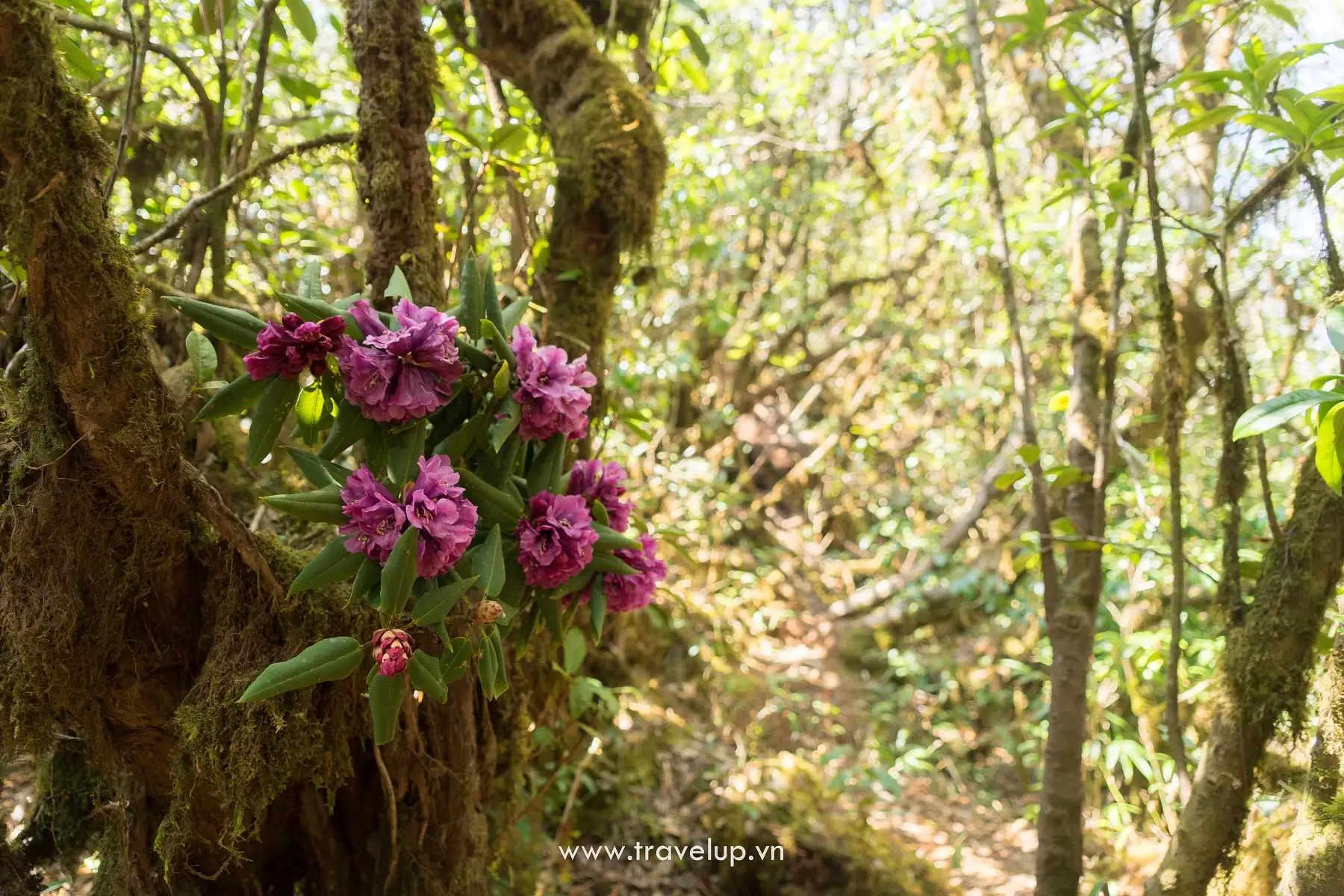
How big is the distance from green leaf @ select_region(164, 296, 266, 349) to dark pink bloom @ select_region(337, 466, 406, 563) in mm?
248

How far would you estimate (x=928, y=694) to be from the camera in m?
4.04

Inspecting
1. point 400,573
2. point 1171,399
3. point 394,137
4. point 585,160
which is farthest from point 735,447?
point 400,573

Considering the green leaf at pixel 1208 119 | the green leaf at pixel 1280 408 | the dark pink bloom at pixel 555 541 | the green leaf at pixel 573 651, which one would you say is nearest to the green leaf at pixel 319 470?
the dark pink bloom at pixel 555 541

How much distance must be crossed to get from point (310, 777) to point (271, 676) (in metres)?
0.35

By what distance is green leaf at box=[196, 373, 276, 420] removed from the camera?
3.25 feet

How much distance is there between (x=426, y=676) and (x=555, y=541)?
9.9 inches

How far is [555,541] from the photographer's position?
1120 millimetres

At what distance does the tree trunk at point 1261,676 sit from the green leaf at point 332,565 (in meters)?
1.45

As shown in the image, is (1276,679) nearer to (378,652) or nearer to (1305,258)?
(1305,258)

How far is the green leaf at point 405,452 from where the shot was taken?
3.39 ft

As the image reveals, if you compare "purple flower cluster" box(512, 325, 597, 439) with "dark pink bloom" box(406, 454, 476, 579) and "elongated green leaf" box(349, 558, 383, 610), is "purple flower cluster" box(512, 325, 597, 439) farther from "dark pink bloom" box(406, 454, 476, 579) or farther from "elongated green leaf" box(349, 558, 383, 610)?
"elongated green leaf" box(349, 558, 383, 610)

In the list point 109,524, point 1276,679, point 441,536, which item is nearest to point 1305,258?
point 1276,679

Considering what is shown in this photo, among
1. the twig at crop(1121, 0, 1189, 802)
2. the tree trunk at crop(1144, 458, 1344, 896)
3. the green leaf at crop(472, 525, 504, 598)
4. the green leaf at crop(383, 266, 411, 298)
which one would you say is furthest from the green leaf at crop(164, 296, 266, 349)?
the tree trunk at crop(1144, 458, 1344, 896)

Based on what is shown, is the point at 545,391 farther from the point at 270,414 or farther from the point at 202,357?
the point at 202,357
